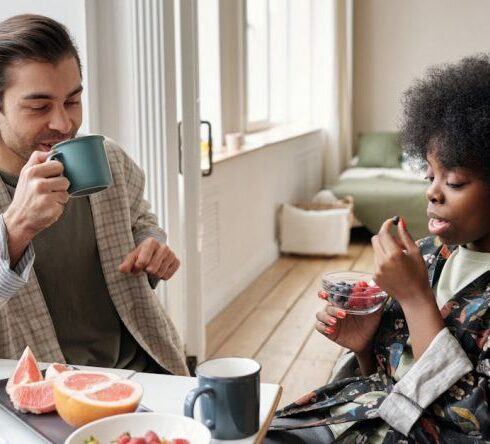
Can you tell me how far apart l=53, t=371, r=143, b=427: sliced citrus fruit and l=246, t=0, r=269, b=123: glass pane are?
413cm

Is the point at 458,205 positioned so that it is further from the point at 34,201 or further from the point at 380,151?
the point at 380,151

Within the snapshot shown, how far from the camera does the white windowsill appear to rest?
3.93 metres

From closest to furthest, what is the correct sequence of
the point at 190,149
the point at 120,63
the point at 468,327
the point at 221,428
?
the point at 221,428 → the point at 468,327 → the point at 120,63 → the point at 190,149

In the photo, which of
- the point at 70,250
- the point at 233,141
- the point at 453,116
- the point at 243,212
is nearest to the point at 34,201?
the point at 70,250

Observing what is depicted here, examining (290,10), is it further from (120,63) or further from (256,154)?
(120,63)

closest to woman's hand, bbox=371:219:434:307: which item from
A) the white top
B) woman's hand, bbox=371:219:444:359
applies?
woman's hand, bbox=371:219:444:359

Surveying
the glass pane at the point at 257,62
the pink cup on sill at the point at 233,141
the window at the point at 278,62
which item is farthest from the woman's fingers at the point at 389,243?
the glass pane at the point at 257,62

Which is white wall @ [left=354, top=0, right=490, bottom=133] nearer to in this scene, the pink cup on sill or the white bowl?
the pink cup on sill

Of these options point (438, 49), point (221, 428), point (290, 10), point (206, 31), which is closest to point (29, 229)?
point (221, 428)

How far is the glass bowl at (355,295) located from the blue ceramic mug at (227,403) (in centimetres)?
38

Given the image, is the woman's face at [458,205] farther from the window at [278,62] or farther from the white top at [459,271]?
the window at [278,62]

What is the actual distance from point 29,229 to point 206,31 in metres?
3.04

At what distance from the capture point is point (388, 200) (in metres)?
5.52

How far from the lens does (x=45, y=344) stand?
1.44 meters
